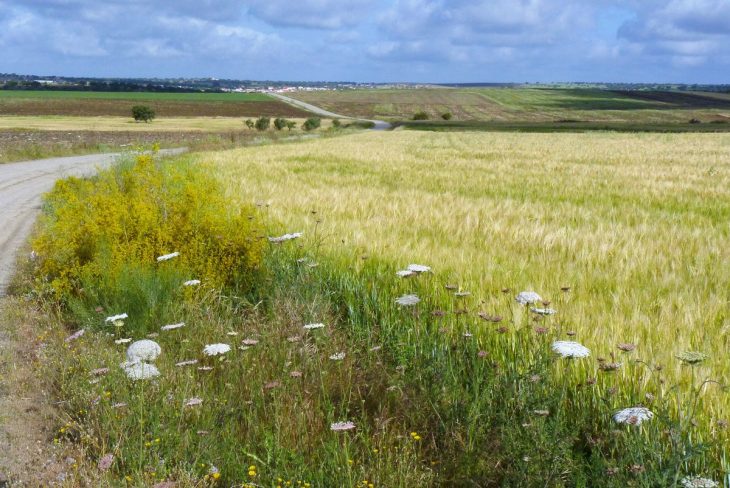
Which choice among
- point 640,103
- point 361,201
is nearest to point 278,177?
point 361,201

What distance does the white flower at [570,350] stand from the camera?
3.00 m

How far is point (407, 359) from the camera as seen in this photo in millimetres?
4422

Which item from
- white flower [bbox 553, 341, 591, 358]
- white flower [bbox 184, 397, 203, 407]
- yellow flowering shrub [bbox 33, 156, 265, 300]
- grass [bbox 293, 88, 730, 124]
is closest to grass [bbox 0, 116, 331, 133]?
grass [bbox 293, 88, 730, 124]

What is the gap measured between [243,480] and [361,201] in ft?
20.6

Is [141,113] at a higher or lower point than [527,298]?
lower

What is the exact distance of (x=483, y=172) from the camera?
16.4 meters

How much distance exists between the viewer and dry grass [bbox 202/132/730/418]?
384 cm

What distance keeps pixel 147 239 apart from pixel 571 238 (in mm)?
4280

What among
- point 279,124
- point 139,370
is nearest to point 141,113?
point 279,124

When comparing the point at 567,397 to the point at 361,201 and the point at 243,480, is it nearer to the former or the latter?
the point at 243,480

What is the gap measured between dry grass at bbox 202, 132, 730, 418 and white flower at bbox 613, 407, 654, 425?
0.35 metres

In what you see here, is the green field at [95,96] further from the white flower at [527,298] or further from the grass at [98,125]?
the white flower at [527,298]

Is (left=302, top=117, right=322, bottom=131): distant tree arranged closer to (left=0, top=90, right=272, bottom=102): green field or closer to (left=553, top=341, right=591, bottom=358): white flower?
(left=0, top=90, right=272, bottom=102): green field

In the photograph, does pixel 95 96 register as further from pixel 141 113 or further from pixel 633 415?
pixel 633 415
